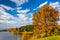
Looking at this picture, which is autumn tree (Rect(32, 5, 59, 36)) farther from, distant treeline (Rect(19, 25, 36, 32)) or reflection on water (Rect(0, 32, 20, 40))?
reflection on water (Rect(0, 32, 20, 40))

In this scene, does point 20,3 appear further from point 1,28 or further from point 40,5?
point 1,28

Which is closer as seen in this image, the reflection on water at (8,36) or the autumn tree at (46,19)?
the autumn tree at (46,19)

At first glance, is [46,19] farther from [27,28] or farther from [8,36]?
[8,36]

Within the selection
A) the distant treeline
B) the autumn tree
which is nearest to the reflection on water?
the distant treeline

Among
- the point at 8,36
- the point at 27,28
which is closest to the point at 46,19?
the point at 27,28

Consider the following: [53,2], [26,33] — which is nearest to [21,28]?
[26,33]

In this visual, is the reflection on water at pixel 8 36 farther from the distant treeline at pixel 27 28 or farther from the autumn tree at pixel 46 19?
the autumn tree at pixel 46 19

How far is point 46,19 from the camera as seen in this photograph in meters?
4.09

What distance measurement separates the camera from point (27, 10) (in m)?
4.25

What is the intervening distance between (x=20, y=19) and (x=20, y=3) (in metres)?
0.40

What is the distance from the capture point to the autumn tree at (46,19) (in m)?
4.07

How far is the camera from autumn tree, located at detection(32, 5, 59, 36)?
13.4 feet

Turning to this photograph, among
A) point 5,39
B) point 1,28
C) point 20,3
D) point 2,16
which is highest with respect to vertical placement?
point 20,3

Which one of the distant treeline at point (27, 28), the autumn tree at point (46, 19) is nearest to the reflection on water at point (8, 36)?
the distant treeline at point (27, 28)
